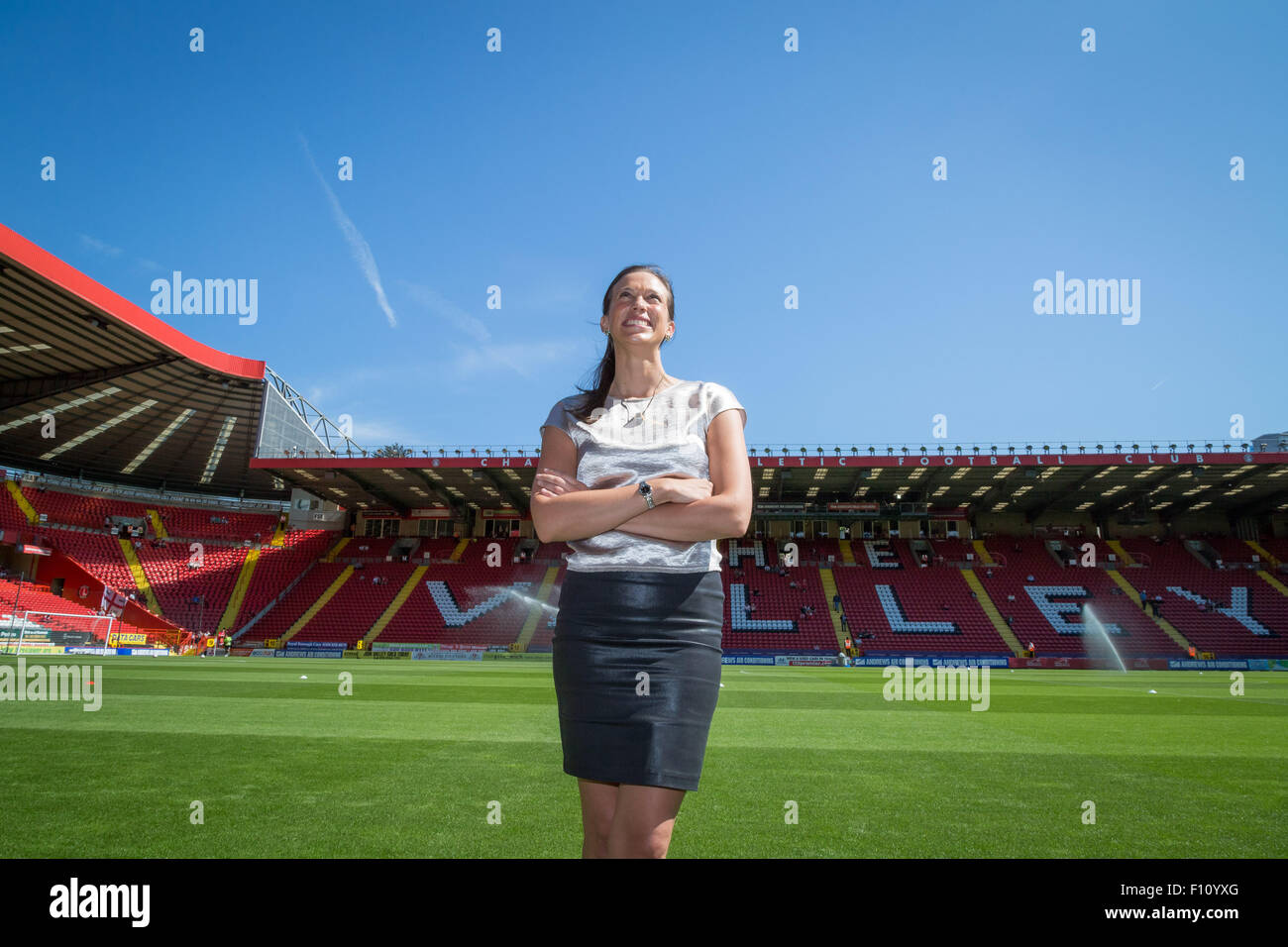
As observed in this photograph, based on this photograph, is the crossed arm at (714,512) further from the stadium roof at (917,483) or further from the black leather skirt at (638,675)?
the stadium roof at (917,483)

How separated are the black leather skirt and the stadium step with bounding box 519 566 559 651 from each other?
36516 mm

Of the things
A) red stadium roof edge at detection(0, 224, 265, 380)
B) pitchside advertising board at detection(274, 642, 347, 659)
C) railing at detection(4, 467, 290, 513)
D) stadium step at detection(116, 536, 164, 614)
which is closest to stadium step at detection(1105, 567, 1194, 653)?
pitchside advertising board at detection(274, 642, 347, 659)

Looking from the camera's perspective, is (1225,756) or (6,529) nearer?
(1225,756)

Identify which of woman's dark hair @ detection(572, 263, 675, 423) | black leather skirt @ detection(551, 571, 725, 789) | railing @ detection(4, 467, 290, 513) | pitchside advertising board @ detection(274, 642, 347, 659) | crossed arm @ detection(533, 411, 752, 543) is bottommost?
pitchside advertising board @ detection(274, 642, 347, 659)

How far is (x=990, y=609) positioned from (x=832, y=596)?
27.6 feet

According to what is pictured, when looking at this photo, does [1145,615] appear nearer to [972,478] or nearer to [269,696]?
[972,478]

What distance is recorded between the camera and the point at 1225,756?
23.8 feet

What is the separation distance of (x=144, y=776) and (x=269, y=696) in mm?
7821

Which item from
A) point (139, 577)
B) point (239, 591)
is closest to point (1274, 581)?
point (239, 591)

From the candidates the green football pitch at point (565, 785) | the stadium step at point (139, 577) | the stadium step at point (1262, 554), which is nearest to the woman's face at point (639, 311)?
the green football pitch at point (565, 785)

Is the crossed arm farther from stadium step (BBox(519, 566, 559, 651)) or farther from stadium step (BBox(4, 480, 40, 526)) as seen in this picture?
stadium step (BBox(4, 480, 40, 526))

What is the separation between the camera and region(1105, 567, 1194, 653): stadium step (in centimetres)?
3516

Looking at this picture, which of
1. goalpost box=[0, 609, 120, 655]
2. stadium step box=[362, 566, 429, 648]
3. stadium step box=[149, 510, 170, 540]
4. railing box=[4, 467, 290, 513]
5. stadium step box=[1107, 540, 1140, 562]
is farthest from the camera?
stadium step box=[149, 510, 170, 540]
